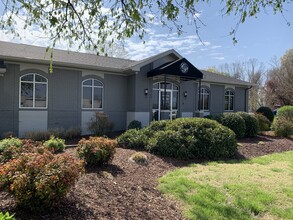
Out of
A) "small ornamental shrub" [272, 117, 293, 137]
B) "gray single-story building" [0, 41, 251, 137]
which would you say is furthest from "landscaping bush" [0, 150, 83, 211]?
"small ornamental shrub" [272, 117, 293, 137]

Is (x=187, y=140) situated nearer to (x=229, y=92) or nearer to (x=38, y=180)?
(x=38, y=180)

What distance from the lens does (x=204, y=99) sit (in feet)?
65.7

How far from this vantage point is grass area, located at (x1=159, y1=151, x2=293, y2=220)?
482 centimetres

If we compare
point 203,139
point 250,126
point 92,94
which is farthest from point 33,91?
point 250,126

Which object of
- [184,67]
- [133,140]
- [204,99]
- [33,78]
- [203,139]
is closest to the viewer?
[203,139]

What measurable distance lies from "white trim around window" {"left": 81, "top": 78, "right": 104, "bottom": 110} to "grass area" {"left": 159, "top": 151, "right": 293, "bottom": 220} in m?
8.65

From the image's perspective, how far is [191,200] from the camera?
5145mm

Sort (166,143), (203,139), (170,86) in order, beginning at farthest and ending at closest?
(170,86) → (203,139) → (166,143)

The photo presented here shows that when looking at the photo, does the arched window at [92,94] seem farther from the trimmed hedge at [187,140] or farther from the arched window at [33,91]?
the trimmed hedge at [187,140]

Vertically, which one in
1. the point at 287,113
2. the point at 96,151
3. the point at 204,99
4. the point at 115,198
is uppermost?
the point at 204,99

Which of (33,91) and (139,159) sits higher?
(33,91)

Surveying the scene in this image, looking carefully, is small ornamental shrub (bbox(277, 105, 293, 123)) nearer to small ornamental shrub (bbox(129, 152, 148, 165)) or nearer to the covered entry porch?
the covered entry porch

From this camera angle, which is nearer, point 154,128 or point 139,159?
point 139,159

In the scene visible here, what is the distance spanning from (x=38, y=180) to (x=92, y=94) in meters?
11.7
